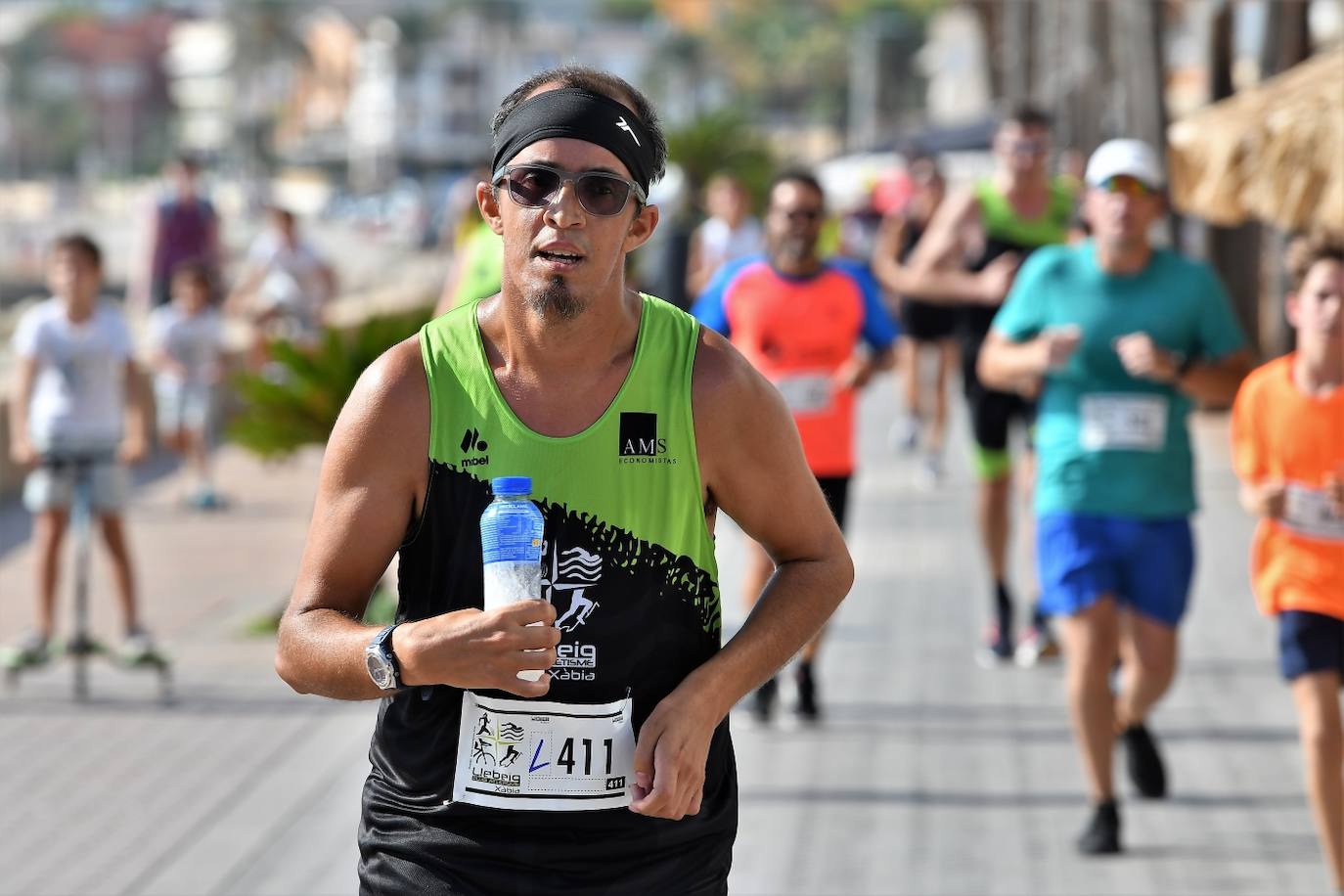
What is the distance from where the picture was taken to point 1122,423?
614cm

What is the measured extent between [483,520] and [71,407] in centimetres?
607

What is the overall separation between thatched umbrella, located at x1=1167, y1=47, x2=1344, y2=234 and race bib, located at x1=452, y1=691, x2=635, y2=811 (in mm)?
4288

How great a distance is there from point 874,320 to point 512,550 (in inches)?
206

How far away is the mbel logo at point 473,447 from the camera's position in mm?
2885

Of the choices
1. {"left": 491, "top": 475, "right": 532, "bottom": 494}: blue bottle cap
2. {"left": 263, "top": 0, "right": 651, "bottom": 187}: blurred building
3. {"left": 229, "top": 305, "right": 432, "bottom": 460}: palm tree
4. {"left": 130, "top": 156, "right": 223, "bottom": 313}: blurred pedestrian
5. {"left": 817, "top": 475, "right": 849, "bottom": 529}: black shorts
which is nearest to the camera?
{"left": 491, "top": 475, "right": 532, "bottom": 494}: blue bottle cap

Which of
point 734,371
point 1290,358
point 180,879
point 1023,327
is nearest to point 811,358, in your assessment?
point 1023,327

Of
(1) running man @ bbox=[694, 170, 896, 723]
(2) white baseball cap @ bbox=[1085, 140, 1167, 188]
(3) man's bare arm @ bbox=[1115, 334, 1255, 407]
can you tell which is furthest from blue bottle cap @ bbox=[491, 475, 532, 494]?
(1) running man @ bbox=[694, 170, 896, 723]

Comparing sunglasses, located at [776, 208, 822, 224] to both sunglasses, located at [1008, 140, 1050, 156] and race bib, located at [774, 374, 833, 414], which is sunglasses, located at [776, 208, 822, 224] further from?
sunglasses, located at [1008, 140, 1050, 156]

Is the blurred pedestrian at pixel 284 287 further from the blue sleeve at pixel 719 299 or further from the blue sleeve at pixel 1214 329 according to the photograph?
the blue sleeve at pixel 1214 329

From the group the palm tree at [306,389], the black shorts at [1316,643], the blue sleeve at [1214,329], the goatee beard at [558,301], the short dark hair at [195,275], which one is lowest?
the black shorts at [1316,643]

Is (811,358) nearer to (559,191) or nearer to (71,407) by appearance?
(71,407)

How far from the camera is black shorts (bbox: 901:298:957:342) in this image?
13.9 meters

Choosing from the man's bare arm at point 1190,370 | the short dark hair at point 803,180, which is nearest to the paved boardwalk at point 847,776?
the man's bare arm at point 1190,370

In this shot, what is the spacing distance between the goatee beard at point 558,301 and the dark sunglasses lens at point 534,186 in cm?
11
